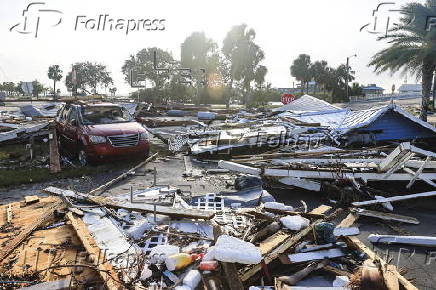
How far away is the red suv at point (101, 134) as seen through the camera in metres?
10.2

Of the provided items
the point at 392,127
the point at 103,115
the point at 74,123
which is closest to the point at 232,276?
the point at 74,123

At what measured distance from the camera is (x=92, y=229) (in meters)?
5.17

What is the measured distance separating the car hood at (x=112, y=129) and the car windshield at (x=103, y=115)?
1.48 feet

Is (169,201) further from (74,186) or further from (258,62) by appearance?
(258,62)

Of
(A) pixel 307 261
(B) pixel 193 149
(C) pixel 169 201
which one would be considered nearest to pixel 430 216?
(A) pixel 307 261

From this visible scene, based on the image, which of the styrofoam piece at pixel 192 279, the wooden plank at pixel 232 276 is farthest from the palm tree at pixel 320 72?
the styrofoam piece at pixel 192 279

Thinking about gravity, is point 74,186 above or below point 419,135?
below

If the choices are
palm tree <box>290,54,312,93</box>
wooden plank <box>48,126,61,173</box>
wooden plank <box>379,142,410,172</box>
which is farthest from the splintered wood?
palm tree <box>290,54,312,93</box>

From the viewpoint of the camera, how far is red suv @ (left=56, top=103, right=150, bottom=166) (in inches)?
402

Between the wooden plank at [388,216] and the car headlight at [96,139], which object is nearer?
the wooden plank at [388,216]

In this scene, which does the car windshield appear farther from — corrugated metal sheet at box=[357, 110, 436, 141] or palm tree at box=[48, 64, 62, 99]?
palm tree at box=[48, 64, 62, 99]

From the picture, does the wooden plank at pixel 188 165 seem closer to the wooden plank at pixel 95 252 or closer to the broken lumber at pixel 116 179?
the broken lumber at pixel 116 179

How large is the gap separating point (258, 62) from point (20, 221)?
52010mm

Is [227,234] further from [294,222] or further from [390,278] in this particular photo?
[390,278]
